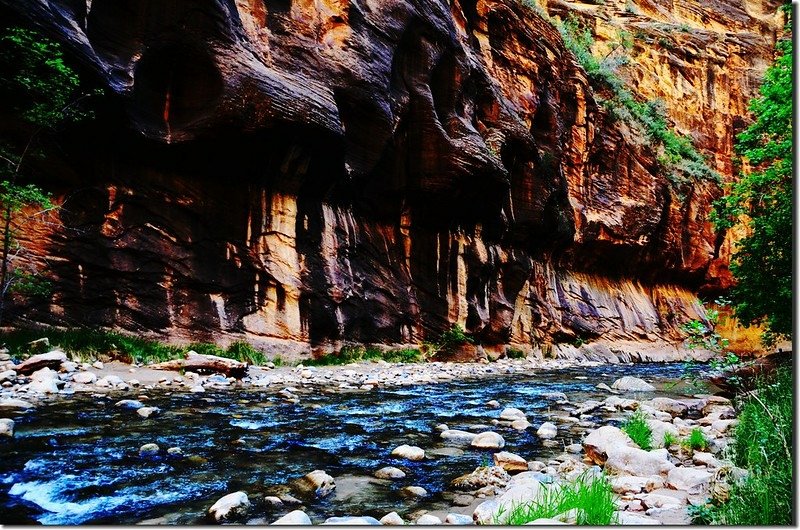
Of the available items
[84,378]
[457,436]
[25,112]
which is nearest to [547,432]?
[457,436]

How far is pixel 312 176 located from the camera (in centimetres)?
1705

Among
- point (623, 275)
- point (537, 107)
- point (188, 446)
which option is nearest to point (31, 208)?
point (188, 446)

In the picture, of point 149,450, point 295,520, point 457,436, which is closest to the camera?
point 295,520

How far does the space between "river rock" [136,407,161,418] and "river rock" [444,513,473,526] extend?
4.80m

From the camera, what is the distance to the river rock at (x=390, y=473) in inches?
192

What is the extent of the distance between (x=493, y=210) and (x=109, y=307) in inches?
682

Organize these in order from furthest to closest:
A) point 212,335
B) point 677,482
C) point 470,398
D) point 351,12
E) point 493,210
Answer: point 493,210
point 351,12
point 212,335
point 470,398
point 677,482

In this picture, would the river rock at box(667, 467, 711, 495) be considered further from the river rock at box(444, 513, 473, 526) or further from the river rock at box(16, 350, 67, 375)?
the river rock at box(16, 350, 67, 375)

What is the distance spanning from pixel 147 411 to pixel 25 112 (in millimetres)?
5586

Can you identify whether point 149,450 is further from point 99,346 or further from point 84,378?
point 99,346

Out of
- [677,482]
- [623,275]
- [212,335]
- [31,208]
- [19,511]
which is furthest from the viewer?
[623,275]

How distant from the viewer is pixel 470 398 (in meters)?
10.7

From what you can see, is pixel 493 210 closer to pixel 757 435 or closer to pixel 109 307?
pixel 109 307

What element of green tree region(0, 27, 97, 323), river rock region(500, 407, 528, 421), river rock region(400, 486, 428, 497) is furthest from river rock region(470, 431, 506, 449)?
green tree region(0, 27, 97, 323)
